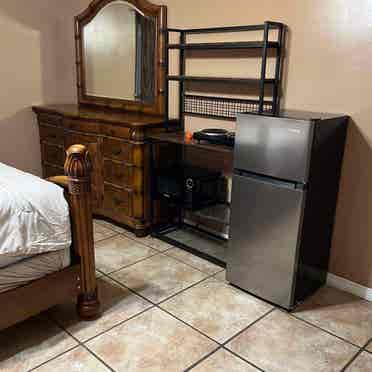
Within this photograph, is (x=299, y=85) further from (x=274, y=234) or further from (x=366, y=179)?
(x=274, y=234)

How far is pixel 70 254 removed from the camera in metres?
1.96

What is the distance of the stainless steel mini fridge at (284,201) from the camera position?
1990 millimetres

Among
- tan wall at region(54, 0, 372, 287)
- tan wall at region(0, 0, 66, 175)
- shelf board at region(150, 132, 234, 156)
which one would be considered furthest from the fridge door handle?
tan wall at region(0, 0, 66, 175)

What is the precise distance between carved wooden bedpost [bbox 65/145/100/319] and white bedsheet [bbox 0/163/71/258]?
6cm

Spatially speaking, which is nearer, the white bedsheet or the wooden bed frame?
the white bedsheet

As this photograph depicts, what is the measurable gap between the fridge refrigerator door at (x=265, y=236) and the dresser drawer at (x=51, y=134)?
75.5 inches

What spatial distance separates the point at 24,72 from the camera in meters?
3.63

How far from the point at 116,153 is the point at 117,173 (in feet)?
0.53

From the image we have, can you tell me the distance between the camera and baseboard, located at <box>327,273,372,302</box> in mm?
2336

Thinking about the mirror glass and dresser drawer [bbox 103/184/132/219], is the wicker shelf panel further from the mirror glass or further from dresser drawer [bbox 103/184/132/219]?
dresser drawer [bbox 103/184/132/219]

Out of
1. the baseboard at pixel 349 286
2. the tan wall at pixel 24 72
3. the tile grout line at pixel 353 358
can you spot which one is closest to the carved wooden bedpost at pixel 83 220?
the tile grout line at pixel 353 358

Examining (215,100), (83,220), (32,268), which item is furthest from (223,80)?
(32,268)

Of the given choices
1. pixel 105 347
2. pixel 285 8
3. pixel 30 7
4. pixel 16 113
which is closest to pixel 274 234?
pixel 105 347

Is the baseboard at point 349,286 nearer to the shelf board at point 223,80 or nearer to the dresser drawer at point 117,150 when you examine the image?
the shelf board at point 223,80
